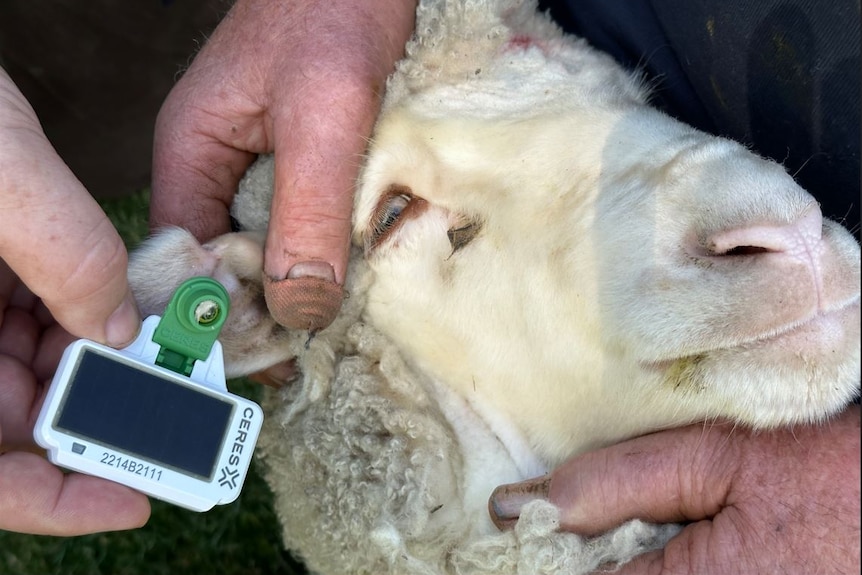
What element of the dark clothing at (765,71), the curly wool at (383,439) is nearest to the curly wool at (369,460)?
the curly wool at (383,439)

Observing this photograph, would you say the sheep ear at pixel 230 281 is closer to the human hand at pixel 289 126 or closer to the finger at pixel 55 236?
the human hand at pixel 289 126

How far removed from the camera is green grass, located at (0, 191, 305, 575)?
9.32 feet

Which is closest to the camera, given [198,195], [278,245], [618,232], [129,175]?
[618,232]

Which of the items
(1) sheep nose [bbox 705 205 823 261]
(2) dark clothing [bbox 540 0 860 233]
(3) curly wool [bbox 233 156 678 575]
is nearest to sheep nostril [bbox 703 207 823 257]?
(1) sheep nose [bbox 705 205 823 261]

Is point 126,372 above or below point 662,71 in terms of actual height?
below

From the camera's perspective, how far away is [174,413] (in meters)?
1.22

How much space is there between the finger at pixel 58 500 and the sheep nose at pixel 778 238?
92cm

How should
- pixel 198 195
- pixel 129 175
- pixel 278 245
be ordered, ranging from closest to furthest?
pixel 278 245 → pixel 198 195 → pixel 129 175

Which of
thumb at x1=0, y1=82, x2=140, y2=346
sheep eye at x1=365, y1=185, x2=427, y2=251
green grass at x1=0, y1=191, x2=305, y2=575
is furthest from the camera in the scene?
green grass at x1=0, y1=191, x2=305, y2=575

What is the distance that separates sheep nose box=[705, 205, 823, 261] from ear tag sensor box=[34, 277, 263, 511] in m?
0.73

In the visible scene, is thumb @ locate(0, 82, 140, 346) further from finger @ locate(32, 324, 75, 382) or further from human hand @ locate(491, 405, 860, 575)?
human hand @ locate(491, 405, 860, 575)

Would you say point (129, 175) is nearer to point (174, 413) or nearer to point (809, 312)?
point (174, 413)

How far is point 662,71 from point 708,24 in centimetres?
25

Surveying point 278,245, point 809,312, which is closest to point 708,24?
point 809,312
